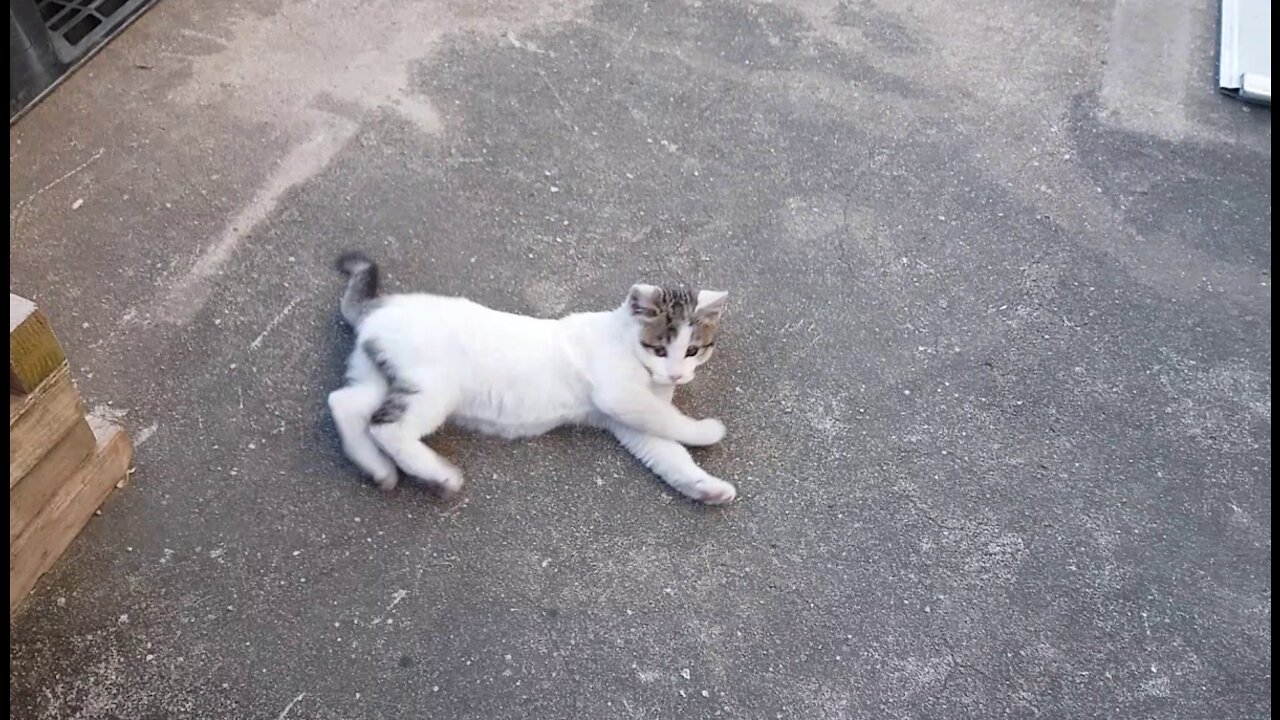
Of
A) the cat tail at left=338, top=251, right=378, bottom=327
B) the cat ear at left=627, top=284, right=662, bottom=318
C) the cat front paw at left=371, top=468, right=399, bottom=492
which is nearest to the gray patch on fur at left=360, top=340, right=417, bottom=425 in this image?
the cat front paw at left=371, top=468, right=399, bottom=492

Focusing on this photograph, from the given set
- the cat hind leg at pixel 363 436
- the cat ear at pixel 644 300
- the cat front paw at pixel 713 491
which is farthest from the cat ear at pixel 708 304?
the cat hind leg at pixel 363 436

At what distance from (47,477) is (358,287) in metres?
0.86

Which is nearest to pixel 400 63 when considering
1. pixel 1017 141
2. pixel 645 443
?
pixel 645 443

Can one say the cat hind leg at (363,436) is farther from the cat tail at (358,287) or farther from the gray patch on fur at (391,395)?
the cat tail at (358,287)

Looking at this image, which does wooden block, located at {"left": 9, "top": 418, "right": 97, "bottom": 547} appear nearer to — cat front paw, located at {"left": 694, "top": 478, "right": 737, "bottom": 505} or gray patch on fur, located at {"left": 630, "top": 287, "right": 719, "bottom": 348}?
gray patch on fur, located at {"left": 630, "top": 287, "right": 719, "bottom": 348}

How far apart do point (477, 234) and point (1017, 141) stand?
1.87 meters

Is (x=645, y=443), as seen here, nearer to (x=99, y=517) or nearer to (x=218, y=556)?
(x=218, y=556)

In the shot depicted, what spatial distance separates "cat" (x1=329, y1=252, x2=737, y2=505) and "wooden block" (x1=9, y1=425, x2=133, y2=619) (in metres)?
0.49

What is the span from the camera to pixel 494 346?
7.89 ft

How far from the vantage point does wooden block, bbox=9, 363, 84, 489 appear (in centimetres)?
202

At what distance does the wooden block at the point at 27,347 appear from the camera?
197 cm

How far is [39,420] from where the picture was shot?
6.78ft

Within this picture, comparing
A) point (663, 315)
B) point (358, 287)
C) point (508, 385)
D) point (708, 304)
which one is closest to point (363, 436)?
point (508, 385)

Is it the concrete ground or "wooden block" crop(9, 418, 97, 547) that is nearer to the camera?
"wooden block" crop(9, 418, 97, 547)
